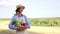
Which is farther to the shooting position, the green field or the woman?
the green field

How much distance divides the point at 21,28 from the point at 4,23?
6058 millimetres

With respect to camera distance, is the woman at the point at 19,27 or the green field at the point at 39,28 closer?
the woman at the point at 19,27

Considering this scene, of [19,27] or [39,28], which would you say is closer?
[19,27]

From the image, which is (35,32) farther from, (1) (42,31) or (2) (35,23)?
(2) (35,23)

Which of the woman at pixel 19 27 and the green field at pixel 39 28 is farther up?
the woman at pixel 19 27

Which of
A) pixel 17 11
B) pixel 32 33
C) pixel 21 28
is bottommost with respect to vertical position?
pixel 32 33

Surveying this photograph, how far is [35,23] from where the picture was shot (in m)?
11.0

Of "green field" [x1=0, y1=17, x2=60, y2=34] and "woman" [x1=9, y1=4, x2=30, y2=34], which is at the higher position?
"woman" [x1=9, y1=4, x2=30, y2=34]

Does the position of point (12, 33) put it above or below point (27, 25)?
below

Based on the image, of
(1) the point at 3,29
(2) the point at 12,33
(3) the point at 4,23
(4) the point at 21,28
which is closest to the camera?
(4) the point at 21,28

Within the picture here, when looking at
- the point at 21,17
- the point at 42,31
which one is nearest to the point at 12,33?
the point at 42,31

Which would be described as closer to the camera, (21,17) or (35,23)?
(21,17)

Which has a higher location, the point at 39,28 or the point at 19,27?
the point at 19,27

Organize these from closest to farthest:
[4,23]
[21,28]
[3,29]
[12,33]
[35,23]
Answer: [21,28] < [12,33] < [3,29] < [4,23] < [35,23]
